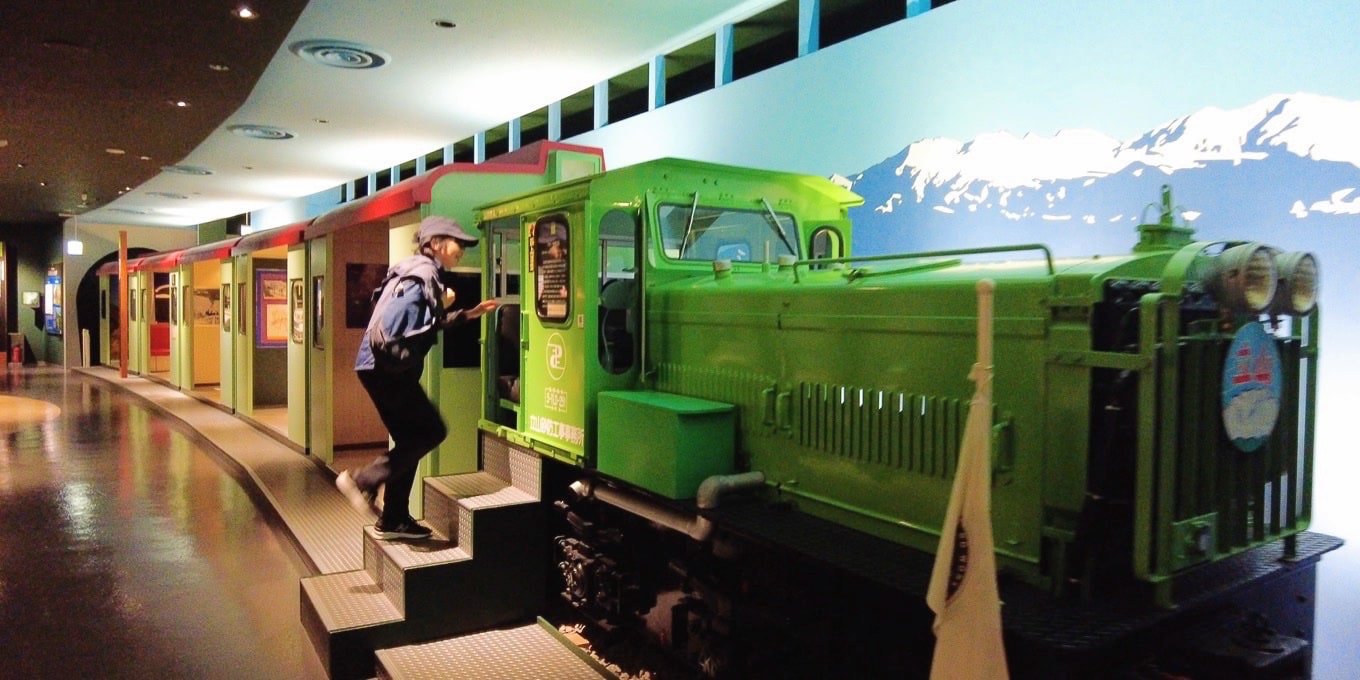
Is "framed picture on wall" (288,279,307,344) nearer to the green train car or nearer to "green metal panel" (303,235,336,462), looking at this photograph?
A: "green metal panel" (303,235,336,462)

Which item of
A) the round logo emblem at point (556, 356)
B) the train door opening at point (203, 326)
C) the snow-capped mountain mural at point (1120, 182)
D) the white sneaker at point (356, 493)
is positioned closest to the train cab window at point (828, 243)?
the snow-capped mountain mural at point (1120, 182)

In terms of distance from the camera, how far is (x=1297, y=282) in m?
2.21

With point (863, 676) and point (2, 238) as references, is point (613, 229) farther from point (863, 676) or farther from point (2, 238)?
point (2, 238)

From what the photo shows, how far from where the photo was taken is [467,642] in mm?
3773

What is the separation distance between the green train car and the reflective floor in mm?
1591

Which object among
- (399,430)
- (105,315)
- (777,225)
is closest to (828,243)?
(777,225)

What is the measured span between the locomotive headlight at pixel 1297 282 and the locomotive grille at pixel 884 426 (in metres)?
0.85

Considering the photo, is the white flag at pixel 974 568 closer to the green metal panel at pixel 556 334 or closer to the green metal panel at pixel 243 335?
the green metal panel at pixel 556 334

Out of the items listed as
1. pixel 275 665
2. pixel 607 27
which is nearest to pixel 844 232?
pixel 607 27

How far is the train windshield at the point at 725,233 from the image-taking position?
3855 mm

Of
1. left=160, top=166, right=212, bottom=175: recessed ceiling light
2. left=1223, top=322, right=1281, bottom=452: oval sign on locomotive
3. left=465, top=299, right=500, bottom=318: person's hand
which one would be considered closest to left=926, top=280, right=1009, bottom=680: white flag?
left=1223, top=322, right=1281, bottom=452: oval sign on locomotive

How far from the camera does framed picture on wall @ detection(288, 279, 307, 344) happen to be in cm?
756

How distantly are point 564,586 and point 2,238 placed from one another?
22.1 meters

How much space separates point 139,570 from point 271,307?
549 cm
